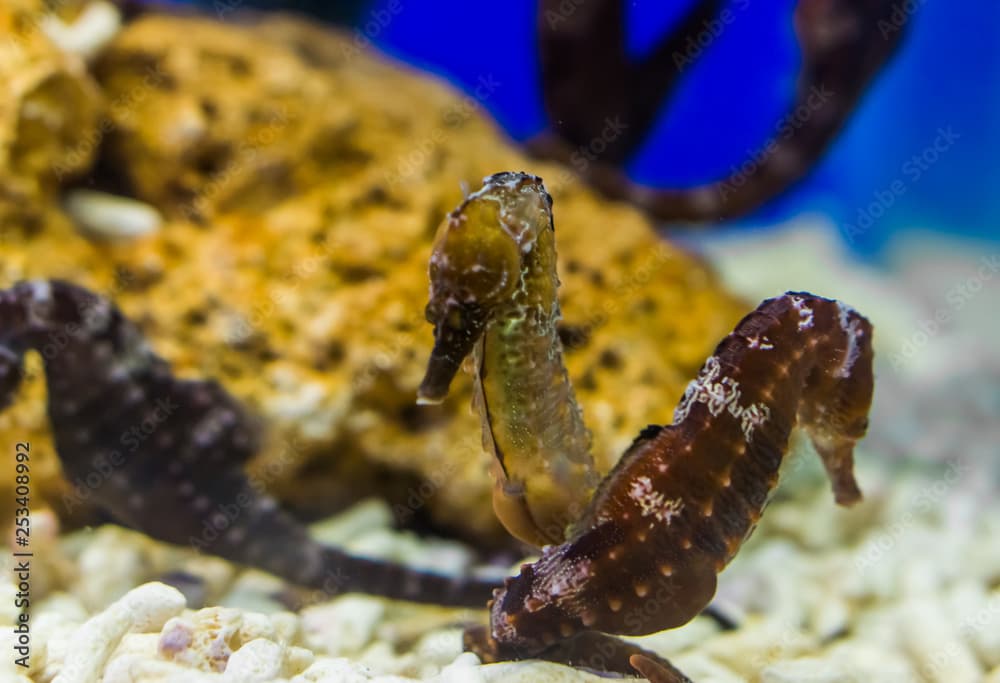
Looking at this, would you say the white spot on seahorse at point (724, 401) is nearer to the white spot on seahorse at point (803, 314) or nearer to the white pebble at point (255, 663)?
the white spot on seahorse at point (803, 314)

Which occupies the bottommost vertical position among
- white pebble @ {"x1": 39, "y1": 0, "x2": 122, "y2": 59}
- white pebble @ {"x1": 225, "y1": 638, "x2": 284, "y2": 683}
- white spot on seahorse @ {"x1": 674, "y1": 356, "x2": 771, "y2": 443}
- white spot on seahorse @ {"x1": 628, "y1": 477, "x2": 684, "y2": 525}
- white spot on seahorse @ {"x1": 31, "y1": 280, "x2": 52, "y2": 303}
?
white spot on seahorse @ {"x1": 31, "y1": 280, "x2": 52, "y2": 303}

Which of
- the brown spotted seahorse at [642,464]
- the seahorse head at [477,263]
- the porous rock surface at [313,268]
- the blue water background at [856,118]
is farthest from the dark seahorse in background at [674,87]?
the seahorse head at [477,263]

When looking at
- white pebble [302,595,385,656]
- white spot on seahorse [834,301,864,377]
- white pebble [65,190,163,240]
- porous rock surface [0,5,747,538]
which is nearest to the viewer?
white spot on seahorse [834,301,864,377]

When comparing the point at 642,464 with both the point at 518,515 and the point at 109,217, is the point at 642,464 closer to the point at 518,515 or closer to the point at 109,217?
the point at 518,515

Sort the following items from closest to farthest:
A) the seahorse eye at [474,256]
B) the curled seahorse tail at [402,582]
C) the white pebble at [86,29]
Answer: the seahorse eye at [474,256] → the curled seahorse tail at [402,582] → the white pebble at [86,29]

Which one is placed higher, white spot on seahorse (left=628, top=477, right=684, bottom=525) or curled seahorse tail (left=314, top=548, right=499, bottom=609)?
white spot on seahorse (left=628, top=477, right=684, bottom=525)

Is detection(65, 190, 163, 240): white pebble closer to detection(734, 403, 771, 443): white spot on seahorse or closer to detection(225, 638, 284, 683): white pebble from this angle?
detection(225, 638, 284, 683): white pebble

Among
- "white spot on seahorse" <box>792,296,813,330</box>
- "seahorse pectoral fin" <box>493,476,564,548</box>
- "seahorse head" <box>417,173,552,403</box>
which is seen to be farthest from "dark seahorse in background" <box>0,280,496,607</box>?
"white spot on seahorse" <box>792,296,813,330</box>

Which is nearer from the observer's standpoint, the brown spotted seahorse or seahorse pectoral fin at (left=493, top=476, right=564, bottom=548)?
the brown spotted seahorse
